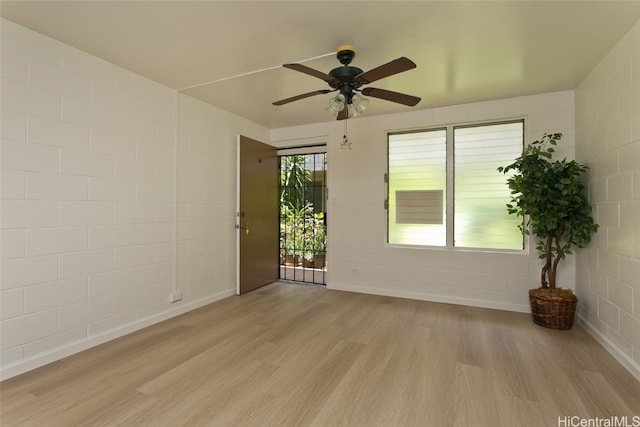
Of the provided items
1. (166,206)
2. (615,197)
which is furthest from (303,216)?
(615,197)

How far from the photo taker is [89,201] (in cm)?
253

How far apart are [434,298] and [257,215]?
2.69 meters

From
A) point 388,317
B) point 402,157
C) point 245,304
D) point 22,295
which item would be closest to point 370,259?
point 388,317

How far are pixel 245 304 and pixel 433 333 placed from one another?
218 cm

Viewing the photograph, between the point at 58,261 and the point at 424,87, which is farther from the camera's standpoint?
the point at 424,87

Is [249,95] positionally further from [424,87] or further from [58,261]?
[58,261]

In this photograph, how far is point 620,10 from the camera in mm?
1947

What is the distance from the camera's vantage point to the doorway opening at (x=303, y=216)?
4.87m

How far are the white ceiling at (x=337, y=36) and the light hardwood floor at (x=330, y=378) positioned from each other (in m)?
2.46

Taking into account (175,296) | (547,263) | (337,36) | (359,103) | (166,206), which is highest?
(337,36)

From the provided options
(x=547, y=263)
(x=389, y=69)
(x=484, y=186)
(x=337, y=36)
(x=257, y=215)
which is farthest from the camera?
(x=257, y=215)

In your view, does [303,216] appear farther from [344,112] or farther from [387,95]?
[387,95]

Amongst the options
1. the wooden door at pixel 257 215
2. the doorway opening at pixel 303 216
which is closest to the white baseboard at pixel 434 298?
the doorway opening at pixel 303 216

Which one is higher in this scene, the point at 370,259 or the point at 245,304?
the point at 370,259
